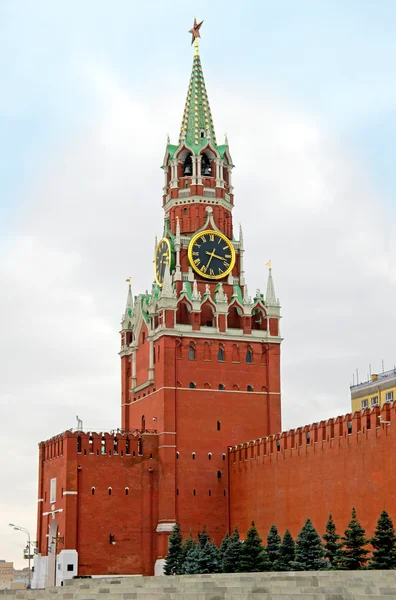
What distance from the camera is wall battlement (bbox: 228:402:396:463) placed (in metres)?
51.6

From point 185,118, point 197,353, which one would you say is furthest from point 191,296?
point 185,118

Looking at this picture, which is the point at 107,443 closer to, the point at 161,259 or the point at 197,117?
the point at 161,259

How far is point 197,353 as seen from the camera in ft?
224

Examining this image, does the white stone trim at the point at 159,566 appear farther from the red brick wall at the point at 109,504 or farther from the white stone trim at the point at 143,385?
the white stone trim at the point at 143,385

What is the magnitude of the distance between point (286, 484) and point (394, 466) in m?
10.8

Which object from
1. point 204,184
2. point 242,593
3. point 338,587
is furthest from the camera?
point 204,184

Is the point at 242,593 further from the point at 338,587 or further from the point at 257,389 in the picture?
the point at 257,389

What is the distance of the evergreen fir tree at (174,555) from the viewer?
59822mm

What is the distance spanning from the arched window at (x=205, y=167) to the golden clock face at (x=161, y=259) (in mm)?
5858

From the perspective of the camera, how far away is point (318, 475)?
5603cm

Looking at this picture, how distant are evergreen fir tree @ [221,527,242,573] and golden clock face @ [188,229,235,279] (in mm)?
21685

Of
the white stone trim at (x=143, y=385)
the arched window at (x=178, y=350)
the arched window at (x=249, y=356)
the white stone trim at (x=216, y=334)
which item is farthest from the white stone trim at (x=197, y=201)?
the white stone trim at (x=143, y=385)

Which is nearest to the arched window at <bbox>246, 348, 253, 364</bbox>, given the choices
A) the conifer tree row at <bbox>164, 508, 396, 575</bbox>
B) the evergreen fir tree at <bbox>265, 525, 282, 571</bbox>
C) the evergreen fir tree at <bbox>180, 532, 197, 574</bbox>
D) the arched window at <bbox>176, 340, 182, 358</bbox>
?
the arched window at <bbox>176, 340, 182, 358</bbox>

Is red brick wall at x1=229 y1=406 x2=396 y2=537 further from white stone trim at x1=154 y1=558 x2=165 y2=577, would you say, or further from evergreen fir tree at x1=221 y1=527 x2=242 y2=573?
white stone trim at x1=154 y1=558 x2=165 y2=577
